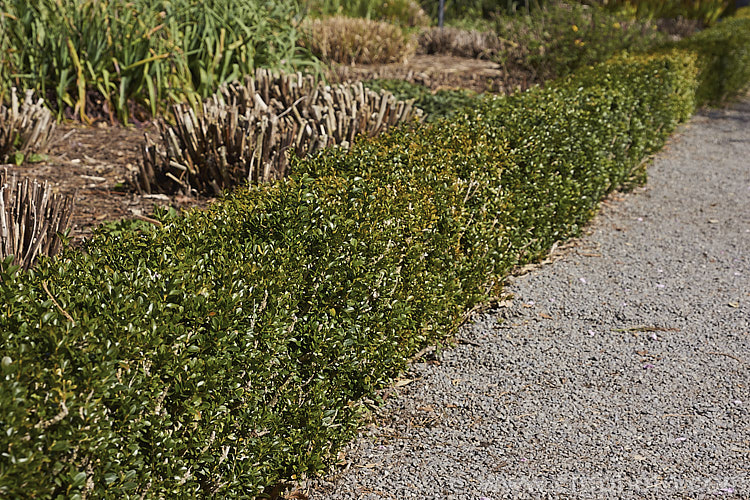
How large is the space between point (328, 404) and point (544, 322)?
1755 millimetres

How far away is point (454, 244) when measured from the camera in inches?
140

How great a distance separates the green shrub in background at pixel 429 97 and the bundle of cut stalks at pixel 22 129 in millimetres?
2901

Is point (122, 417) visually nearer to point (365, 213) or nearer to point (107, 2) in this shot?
point (365, 213)

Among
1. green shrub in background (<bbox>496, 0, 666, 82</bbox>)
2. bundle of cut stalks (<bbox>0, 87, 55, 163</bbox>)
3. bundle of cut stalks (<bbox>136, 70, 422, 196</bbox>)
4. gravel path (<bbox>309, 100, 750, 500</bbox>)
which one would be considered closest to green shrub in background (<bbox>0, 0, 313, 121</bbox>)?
bundle of cut stalks (<bbox>0, 87, 55, 163</bbox>)

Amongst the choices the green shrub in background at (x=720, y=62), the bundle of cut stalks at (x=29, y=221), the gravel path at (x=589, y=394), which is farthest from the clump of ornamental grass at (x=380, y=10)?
the bundle of cut stalks at (x=29, y=221)

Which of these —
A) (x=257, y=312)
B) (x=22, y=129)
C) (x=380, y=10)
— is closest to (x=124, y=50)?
(x=22, y=129)

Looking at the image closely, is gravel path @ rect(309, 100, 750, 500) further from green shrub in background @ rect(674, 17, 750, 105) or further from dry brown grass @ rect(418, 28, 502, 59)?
dry brown grass @ rect(418, 28, 502, 59)

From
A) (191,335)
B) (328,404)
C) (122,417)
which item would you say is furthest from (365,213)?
(122,417)

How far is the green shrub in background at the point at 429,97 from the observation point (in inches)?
251

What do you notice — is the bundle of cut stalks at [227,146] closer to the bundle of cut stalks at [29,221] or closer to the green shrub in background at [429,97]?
the bundle of cut stalks at [29,221]

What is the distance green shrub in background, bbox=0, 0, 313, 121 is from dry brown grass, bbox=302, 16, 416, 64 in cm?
293

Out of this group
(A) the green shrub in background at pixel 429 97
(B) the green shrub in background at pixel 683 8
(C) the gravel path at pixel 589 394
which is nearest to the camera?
(C) the gravel path at pixel 589 394

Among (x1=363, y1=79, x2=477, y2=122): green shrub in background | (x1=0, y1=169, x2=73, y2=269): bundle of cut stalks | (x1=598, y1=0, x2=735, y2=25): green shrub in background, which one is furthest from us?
(x1=598, y1=0, x2=735, y2=25): green shrub in background

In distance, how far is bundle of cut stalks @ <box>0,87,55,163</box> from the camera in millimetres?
4766
